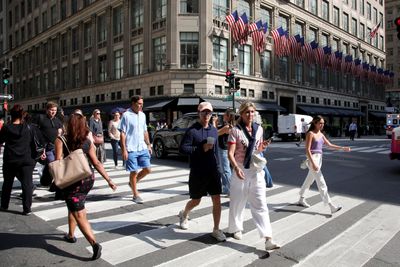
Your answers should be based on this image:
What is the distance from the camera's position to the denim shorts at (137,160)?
264 inches

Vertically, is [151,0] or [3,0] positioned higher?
[3,0]

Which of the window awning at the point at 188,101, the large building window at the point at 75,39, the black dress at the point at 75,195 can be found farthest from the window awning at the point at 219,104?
the black dress at the point at 75,195

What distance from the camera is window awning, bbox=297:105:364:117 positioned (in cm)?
4205

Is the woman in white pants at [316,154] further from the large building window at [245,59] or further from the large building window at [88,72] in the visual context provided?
the large building window at [88,72]

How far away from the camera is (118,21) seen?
3725 cm

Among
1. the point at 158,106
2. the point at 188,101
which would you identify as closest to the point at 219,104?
the point at 188,101

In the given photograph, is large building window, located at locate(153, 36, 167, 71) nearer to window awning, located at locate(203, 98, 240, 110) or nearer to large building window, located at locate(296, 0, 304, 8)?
window awning, located at locate(203, 98, 240, 110)

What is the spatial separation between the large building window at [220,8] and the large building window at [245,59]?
12.0 feet

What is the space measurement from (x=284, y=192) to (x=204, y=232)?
3.41m

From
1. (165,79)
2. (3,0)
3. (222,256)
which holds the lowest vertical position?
(222,256)

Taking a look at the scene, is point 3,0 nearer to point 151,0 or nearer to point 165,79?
point 151,0

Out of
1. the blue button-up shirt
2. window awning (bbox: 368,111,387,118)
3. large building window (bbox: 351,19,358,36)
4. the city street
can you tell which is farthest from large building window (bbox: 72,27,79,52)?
window awning (bbox: 368,111,387,118)

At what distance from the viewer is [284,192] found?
792 centimetres

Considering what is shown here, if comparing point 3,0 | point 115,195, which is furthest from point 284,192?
point 3,0
